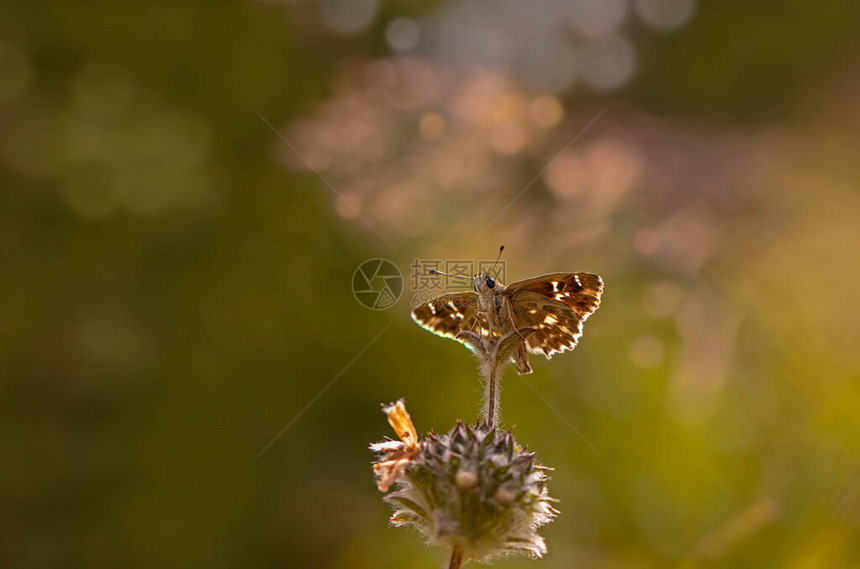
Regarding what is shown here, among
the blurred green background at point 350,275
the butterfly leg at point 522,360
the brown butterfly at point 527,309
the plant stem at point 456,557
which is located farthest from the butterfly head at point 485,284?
the blurred green background at point 350,275

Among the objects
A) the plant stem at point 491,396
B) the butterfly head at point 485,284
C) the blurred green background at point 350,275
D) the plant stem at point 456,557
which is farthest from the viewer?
the blurred green background at point 350,275

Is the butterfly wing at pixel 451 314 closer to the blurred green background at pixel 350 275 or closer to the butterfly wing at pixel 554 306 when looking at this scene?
the butterfly wing at pixel 554 306

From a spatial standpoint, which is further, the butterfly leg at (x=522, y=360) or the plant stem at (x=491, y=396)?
the butterfly leg at (x=522, y=360)

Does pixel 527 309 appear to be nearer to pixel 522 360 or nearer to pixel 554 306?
pixel 554 306

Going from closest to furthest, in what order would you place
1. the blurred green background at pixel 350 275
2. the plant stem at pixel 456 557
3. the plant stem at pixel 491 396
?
the plant stem at pixel 456 557 → the plant stem at pixel 491 396 → the blurred green background at pixel 350 275

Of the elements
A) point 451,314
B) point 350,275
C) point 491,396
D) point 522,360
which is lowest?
point 491,396

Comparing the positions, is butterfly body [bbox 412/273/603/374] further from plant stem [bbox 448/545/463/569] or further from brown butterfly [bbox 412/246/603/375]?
plant stem [bbox 448/545/463/569]

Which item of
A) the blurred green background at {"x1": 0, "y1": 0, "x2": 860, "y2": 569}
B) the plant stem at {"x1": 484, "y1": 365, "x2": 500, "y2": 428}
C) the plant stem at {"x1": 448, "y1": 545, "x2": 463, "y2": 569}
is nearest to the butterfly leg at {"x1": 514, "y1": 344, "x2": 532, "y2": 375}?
the plant stem at {"x1": 484, "y1": 365, "x2": 500, "y2": 428}

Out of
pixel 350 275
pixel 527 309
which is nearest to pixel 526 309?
pixel 527 309

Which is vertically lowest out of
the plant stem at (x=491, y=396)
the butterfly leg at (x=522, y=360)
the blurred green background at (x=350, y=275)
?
the plant stem at (x=491, y=396)
